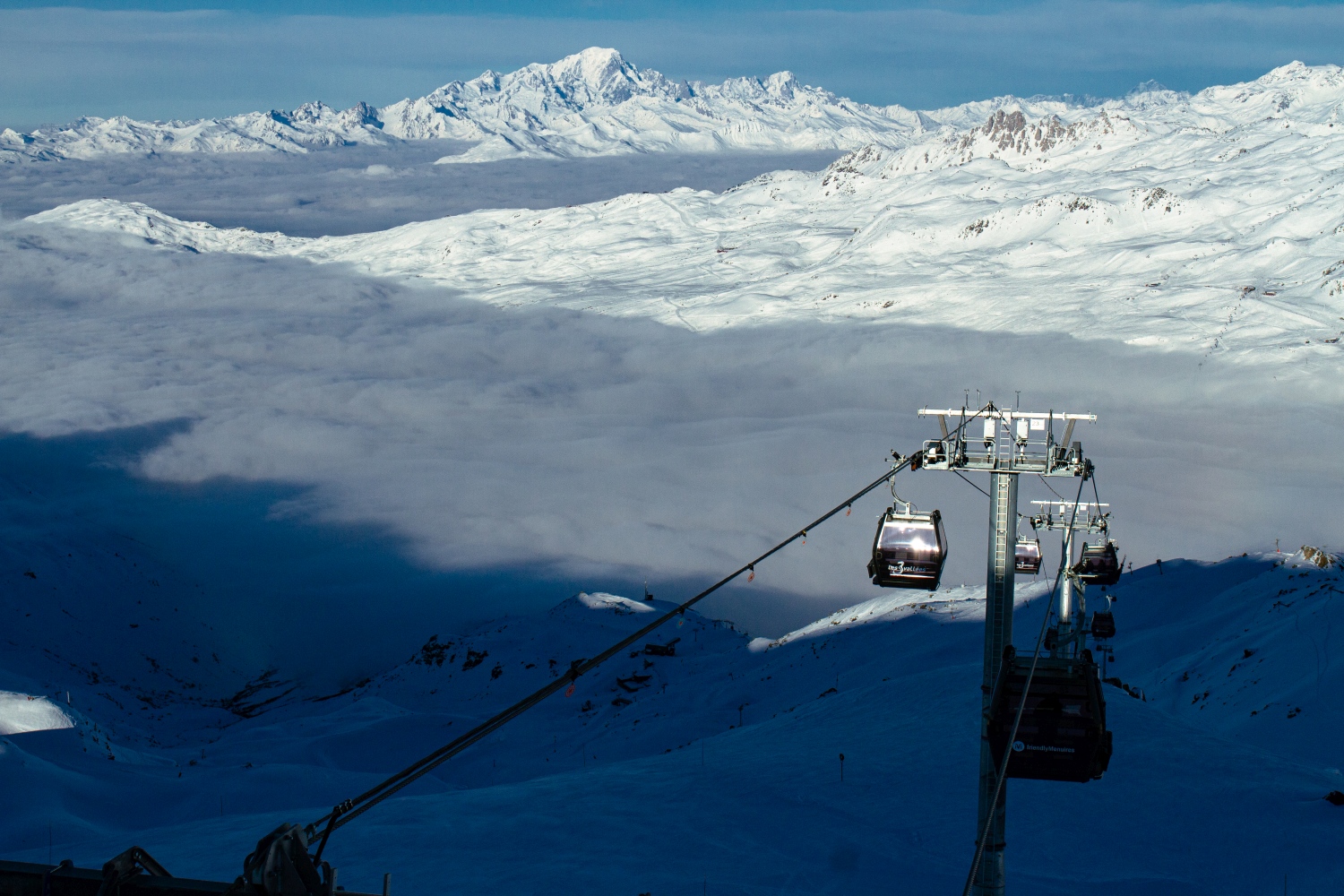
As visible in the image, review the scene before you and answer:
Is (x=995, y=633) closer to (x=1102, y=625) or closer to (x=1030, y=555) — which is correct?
(x=1030, y=555)

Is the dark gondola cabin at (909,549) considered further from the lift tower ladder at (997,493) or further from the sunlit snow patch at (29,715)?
the sunlit snow patch at (29,715)

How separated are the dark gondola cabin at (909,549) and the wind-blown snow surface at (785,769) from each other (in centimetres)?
790

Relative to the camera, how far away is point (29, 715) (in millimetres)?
41438

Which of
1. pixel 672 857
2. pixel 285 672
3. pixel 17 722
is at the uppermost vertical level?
pixel 672 857

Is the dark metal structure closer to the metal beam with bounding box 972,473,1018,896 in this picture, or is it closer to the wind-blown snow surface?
the metal beam with bounding box 972,473,1018,896

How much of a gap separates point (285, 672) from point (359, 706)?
24.5 meters

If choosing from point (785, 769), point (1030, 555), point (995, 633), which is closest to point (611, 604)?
point (1030, 555)

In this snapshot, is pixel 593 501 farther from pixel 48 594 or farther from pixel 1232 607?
pixel 1232 607

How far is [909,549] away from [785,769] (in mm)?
13016

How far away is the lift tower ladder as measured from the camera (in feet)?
34.8

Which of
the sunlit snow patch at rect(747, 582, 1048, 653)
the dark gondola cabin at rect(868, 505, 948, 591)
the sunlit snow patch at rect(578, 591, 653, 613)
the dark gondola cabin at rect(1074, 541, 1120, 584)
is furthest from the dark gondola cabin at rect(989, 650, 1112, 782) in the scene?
the sunlit snow patch at rect(578, 591, 653, 613)

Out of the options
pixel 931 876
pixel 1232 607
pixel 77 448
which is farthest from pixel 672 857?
pixel 77 448

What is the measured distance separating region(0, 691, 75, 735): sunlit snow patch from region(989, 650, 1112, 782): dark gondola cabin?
130ft

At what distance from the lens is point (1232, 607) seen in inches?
1513
